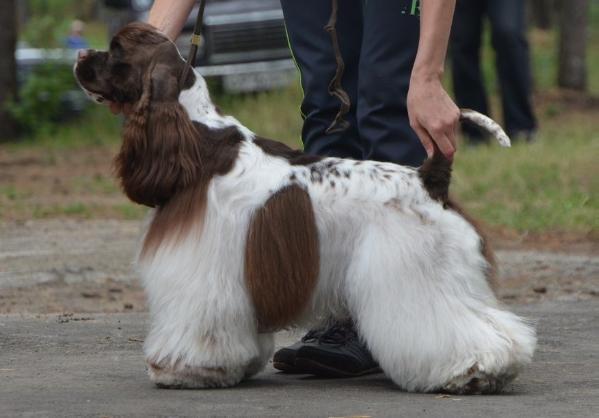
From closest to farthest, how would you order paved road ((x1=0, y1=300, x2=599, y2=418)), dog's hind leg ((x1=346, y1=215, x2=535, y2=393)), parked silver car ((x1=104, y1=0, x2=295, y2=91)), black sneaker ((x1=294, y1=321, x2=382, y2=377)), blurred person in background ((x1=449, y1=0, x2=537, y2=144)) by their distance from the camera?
1. paved road ((x1=0, y1=300, x2=599, y2=418))
2. dog's hind leg ((x1=346, y1=215, x2=535, y2=393))
3. black sneaker ((x1=294, y1=321, x2=382, y2=377))
4. blurred person in background ((x1=449, y1=0, x2=537, y2=144))
5. parked silver car ((x1=104, y1=0, x2=295, y2=91))

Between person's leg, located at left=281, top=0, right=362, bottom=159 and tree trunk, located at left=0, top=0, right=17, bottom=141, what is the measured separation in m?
11.4

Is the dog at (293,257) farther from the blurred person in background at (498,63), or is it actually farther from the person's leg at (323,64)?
the blurred person in background at (498,63)

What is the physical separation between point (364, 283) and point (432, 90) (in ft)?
2.34

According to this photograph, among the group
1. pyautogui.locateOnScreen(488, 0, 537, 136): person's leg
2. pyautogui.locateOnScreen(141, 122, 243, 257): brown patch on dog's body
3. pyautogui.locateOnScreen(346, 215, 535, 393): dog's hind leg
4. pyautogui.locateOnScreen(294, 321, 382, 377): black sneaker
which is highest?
pyautogui.locateOnScreen(141, 122, 243, 257): brown patch on dog's body

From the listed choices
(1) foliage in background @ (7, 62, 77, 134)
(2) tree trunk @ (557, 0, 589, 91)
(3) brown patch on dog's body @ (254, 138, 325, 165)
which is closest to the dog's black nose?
(3) brown patch on dog's body @ (254, 138, 325, 165)

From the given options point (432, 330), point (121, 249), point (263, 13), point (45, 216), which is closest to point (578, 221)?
point (121, 249)

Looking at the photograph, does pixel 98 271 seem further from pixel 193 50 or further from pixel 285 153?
pixel 285 153

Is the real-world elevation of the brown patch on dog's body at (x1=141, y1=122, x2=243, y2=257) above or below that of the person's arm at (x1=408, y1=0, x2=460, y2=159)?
below

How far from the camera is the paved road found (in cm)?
413

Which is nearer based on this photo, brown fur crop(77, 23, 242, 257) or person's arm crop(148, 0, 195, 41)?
brown fur crop(77, 23, 242, 257)

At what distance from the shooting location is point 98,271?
779 centimetres

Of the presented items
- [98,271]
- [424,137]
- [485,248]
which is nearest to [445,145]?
[424,137]

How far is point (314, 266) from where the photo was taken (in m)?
4.43

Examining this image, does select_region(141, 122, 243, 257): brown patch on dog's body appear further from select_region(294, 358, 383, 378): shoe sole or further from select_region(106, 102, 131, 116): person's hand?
select_region(294, 358, 383, 378): shoe sole
